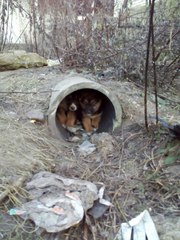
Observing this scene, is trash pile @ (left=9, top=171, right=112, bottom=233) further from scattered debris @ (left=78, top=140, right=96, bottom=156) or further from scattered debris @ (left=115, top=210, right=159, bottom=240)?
scattered debris @ (left=78, top=140, right=96, bottom=156)

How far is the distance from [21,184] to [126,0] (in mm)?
3101

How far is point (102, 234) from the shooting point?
7.05ft

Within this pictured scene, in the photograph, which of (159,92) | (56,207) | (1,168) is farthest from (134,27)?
(56,207)

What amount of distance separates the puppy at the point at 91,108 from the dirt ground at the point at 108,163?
26 centimetres

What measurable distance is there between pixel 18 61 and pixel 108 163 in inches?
113

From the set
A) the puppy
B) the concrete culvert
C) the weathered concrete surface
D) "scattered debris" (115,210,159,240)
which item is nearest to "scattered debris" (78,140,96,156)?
the concrete culvert

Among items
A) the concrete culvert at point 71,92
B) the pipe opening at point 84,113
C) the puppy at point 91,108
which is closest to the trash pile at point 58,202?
the concrete culvert at point 71,92

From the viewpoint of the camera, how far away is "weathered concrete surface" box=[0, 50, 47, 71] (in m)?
5.22

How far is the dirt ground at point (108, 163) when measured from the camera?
2.18 meters

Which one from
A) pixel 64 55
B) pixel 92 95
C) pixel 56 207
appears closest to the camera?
pixel 56 207

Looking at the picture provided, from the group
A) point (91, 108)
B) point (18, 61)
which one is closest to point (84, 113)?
point (91, 108)

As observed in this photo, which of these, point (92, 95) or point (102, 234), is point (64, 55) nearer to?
point (92, 95)

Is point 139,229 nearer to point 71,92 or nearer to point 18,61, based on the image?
point 71,92

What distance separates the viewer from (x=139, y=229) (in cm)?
212
